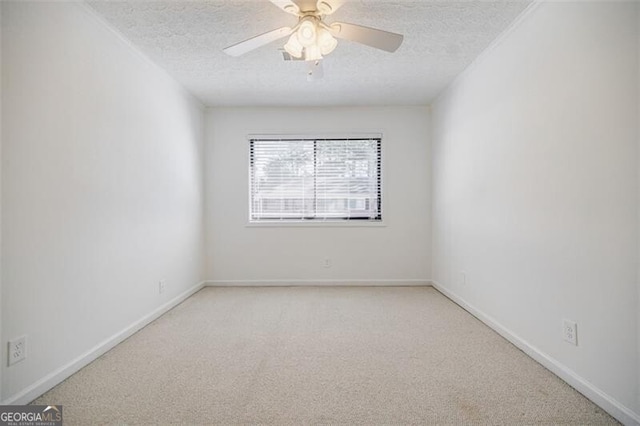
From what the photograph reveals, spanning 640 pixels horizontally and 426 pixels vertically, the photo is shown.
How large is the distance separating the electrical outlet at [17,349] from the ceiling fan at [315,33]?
2.00 metres

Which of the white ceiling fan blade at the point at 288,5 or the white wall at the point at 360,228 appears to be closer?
the white ceiling fan blade at the point at 288,5

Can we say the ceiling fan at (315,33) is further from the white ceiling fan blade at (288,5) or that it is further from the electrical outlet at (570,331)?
the electrical outlet at (570,331)

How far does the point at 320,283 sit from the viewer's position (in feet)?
15.0

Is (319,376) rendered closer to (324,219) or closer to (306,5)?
(306,5)

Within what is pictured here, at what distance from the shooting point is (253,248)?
4.57 m

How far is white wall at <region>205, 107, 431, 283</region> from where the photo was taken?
4.56 meters

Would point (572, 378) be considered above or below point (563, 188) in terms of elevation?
below

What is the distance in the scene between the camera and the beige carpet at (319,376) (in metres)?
1.71

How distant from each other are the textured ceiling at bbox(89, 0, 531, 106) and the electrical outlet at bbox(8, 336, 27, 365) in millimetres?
2067

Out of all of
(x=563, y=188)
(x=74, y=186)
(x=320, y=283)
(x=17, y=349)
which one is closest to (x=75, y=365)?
(x=17, y=349)

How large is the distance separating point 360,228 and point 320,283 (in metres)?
0.89

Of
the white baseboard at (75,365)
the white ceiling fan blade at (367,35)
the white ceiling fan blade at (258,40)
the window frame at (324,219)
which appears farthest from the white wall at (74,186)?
the white ceiling fan blade at (367,35)

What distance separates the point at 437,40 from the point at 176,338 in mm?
3142

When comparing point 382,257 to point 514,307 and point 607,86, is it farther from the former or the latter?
point 607,86
